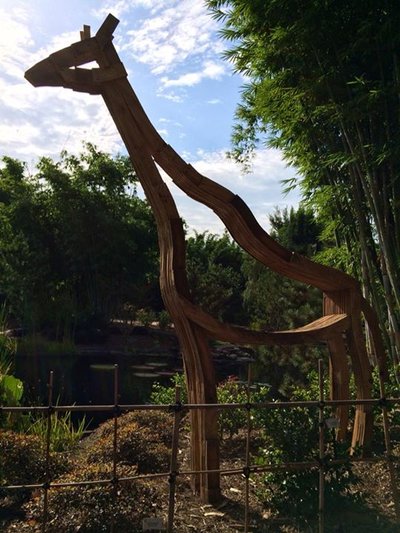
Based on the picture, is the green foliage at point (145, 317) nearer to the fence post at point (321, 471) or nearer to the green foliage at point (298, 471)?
the green foliage at point (298, 471)

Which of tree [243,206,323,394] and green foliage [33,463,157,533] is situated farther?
tree [243,206,323,394]

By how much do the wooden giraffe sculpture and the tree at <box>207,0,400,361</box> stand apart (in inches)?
41.9

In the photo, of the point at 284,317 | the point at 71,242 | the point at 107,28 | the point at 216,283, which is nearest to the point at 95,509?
the point at 107,28

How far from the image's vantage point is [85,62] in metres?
3.37

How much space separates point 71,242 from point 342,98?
13010 millimetres

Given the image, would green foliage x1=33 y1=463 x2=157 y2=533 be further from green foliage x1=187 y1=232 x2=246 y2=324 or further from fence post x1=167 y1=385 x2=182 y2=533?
green foliage x1=187 y1=232 x2=246 y2=324

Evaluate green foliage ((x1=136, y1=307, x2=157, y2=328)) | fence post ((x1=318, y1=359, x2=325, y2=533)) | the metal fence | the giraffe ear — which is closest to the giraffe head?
the giraffe ear

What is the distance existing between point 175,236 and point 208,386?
890mm

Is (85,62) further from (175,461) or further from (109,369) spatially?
(109,369)

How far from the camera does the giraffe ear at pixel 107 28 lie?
131 inches

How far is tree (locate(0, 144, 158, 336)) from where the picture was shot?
16359 mm

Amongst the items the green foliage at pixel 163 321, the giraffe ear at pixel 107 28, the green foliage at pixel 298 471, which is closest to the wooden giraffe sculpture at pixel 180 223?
the giraffe ear at pixel 107 28

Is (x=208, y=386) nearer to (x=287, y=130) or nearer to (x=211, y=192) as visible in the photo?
(x=211, y=192)

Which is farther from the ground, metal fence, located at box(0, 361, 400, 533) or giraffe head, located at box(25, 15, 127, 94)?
giraffe head, located at box(25, 15, 127, 94)
